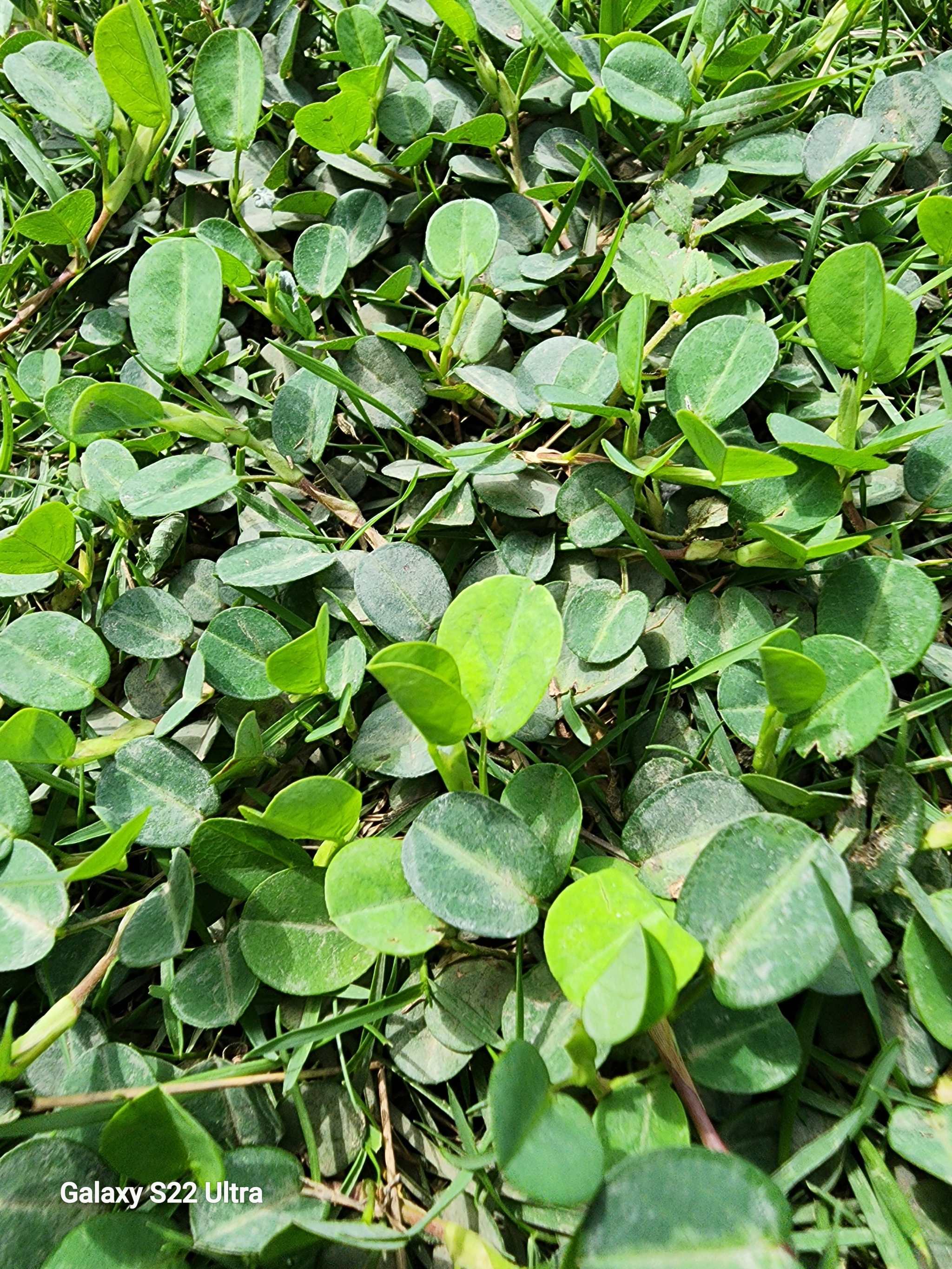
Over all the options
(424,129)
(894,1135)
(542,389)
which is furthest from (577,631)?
(424,129)

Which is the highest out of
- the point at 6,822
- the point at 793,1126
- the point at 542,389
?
the point at 542,389

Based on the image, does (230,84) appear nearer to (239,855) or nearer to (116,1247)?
(239,855)

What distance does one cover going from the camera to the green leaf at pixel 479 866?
Answer: 2.02 ft

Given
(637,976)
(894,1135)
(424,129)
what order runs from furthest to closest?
(424,129) < (894,1135) < (637,976)

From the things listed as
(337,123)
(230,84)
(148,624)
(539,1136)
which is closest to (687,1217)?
(539,1136)

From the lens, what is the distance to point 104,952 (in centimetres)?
76

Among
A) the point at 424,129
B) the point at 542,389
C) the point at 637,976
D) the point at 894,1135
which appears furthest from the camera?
the point at 424,129

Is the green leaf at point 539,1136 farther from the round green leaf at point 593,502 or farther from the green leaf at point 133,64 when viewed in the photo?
the green leaf at point 133,64

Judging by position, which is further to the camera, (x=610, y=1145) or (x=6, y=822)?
(x=6, y=822)

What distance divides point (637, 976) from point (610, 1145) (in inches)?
7.1

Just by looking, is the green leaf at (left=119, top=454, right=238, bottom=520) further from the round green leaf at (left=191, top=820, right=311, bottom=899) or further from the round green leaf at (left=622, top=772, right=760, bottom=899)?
the round green leaf at (left=622, top=772, right=760, bottom=899)

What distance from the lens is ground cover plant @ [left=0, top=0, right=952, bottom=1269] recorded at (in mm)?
607

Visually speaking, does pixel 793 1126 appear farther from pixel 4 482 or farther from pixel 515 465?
pixel 4 482

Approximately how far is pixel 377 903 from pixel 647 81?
0.87 m
